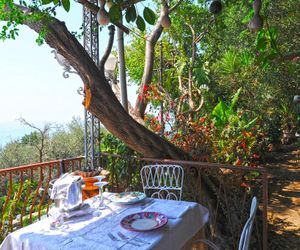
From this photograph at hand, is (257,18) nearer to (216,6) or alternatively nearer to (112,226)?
(216,6)

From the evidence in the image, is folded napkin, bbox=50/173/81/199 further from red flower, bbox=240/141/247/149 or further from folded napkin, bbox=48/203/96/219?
red flower, bbox=240/141/247/149

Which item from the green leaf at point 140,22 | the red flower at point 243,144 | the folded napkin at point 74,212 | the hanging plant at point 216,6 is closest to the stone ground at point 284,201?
the red flower at point 243,144

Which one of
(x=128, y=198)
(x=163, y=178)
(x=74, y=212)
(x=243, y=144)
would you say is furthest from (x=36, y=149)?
(x=74, y=212)

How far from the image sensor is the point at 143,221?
163 cm

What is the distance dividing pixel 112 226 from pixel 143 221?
0.59 feet

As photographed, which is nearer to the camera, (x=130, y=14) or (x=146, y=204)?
(x=130, y=14)

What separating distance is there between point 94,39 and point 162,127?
213 cm

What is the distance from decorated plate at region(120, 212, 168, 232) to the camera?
1526mm

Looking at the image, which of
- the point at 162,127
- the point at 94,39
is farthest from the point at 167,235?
the point at 162,127

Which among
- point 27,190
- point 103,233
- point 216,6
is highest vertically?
point 216,6

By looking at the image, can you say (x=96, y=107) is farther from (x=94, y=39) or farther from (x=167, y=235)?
(x=167, y=235)

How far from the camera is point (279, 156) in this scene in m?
8.09

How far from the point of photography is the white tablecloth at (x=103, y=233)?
4.54 feet

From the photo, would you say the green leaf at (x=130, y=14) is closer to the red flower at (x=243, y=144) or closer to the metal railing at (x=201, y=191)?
the metal railing at (x=201, y=191)
